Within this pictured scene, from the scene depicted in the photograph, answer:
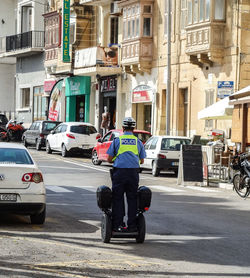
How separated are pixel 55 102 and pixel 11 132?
14.4 ft

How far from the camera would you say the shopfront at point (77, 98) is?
51.3m

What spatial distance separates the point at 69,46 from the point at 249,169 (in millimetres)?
31041

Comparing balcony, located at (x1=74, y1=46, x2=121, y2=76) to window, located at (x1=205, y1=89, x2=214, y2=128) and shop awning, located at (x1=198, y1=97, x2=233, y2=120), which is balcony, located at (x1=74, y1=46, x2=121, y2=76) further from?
shop awning, located at (x1=198, y1=97, x2=233, y2=120)

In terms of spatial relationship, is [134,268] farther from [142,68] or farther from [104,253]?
[142,68]

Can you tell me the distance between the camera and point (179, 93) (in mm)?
39406

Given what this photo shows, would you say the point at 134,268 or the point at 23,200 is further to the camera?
the point at 23,200

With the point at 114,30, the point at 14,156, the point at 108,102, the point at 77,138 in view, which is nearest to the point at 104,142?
the point at 77,138

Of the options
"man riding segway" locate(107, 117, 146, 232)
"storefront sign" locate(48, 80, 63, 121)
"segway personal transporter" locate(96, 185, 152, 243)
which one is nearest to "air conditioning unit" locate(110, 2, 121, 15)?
"storefront sign" locate(48, 80, 63, 121)

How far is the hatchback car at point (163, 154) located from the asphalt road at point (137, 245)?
24.4 ft

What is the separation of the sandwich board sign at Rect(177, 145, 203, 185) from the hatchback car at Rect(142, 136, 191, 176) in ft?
9.52

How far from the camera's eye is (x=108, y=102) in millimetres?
49281

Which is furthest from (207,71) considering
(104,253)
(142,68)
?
(104,253)

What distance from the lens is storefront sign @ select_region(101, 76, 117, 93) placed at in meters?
47.6

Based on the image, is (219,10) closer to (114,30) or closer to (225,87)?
(225,87)
